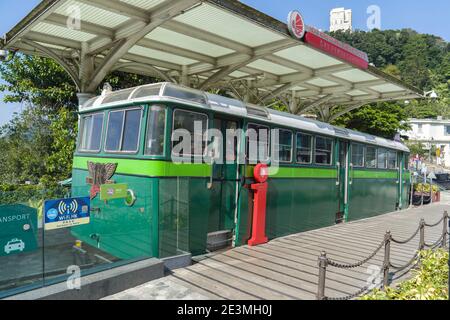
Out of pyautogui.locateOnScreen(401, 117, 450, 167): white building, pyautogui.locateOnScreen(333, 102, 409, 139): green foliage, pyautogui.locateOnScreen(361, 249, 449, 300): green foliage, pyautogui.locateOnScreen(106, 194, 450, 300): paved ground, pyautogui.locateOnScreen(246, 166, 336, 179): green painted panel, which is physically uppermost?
pyautogui.locateOnScreen(401, 117, 450, 167): white building

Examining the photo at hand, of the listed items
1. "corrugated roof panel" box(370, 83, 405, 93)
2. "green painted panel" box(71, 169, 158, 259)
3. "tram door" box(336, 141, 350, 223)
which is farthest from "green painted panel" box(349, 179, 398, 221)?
"green painted panel" box(71, 169, 158, 259)

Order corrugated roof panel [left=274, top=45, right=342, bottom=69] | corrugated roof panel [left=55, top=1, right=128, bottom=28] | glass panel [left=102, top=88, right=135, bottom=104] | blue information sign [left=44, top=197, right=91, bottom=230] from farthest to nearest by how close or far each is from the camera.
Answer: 1. corrugated roof panel [left=274, top=45, right=342, bottom=69]
2. corrugated roof panel [left=55, top=1, right=128, bottom=28]
3. glass panel [left=102, top=88, right=135, bottom=104]
4. blue information sign [left=44, top=197, right=91, bottom=230]

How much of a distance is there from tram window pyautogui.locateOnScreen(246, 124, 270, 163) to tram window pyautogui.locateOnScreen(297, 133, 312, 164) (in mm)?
1285

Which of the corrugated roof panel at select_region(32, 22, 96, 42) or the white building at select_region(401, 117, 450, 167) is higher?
the white building at select_region(401, 117, 450, 167)

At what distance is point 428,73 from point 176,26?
103 meters

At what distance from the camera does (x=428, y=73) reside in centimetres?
9362

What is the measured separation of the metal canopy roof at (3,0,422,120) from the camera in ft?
24.9

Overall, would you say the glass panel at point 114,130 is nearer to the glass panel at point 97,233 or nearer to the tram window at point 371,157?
the glass panel at point 97,233

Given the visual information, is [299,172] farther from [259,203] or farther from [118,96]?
[118,96]

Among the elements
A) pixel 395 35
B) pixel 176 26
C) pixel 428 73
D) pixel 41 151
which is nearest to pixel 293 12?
pixel 176 26

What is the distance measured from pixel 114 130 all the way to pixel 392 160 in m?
11.7

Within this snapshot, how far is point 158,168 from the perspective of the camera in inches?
215

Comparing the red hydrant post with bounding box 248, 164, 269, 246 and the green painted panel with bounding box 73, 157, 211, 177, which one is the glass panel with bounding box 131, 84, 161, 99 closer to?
the green painted panel with bounding box 73, 157, 211, 177
